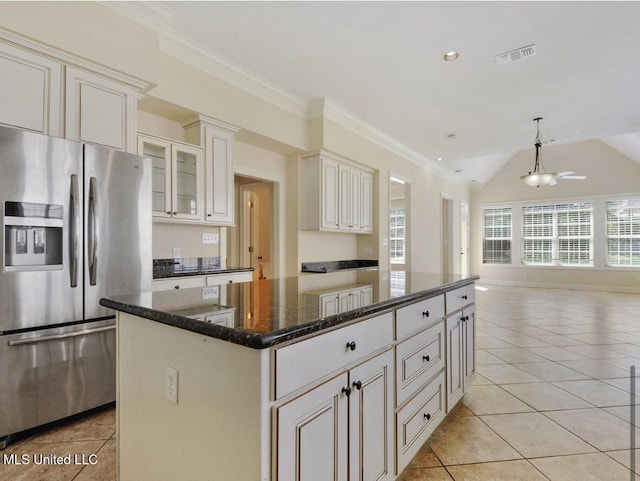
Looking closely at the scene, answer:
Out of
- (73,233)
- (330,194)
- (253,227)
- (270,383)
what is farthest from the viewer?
(253,227)

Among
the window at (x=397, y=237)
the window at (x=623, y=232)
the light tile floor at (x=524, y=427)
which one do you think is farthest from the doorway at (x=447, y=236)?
the light tile floor at (x=524, y=427)

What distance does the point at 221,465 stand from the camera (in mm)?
1024

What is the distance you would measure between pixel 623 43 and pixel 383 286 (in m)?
3.34

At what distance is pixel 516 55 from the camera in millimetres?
3217

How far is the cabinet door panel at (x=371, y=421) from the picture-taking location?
4.11ft

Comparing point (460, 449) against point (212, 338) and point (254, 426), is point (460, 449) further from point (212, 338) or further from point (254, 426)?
point (212, 338)

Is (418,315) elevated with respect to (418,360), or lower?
elevated

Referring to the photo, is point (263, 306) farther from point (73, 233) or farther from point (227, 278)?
point (227, 278)

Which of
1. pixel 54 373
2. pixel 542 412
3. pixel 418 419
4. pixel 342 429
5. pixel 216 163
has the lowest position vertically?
pixel 542 412

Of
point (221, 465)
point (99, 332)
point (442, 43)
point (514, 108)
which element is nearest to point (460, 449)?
point (221, 465)

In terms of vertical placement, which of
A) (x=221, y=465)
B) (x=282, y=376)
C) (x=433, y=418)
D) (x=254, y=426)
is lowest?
(x=433, y=418)

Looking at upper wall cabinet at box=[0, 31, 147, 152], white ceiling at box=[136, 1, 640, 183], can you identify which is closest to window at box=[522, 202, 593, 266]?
white ceiling at box=[136, 1, 640, 183]

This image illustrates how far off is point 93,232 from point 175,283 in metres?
0.81

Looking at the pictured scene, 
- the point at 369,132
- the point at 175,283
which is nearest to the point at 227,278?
the point at 175,283
